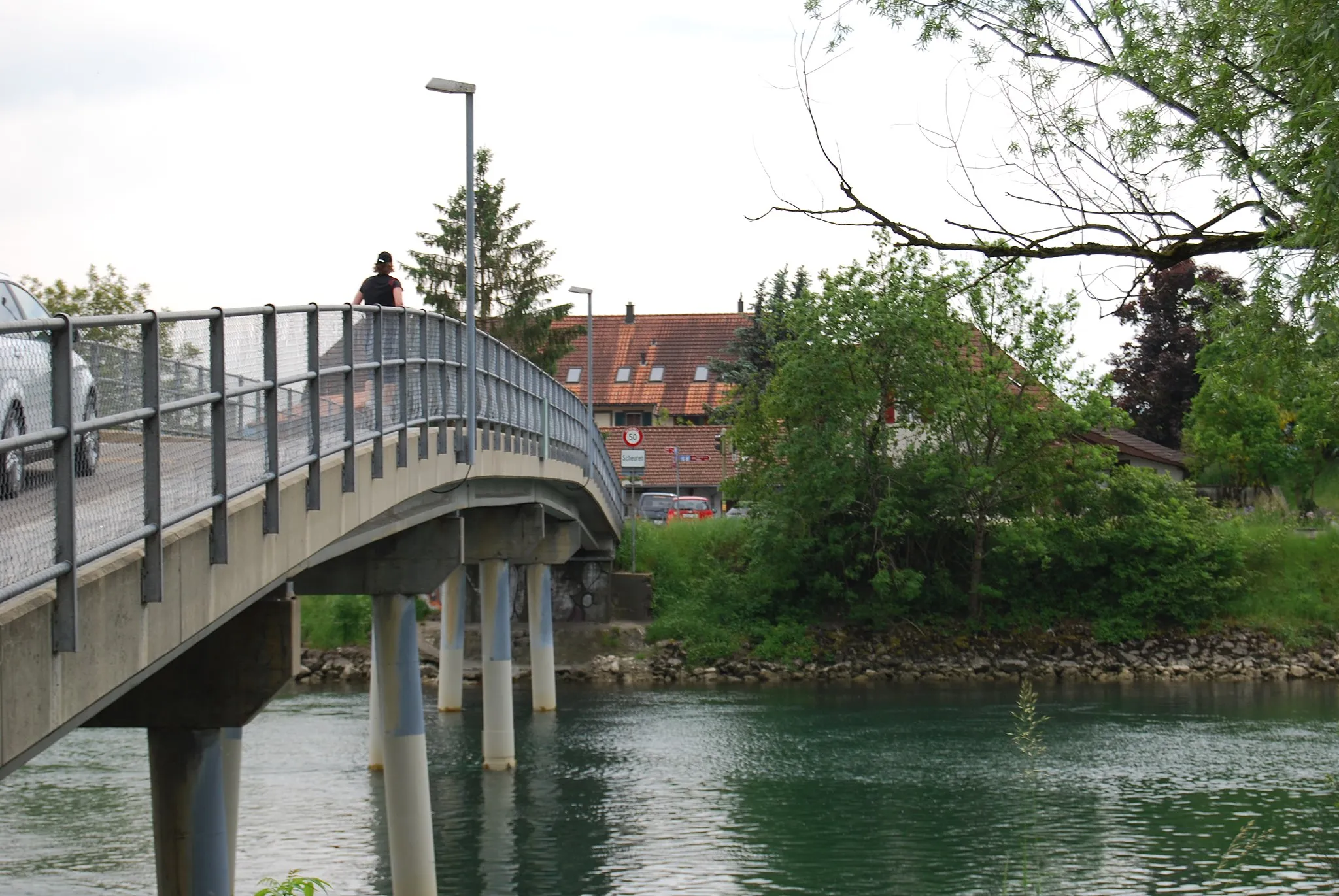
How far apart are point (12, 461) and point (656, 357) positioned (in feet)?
266

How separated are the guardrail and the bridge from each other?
0.01 metres

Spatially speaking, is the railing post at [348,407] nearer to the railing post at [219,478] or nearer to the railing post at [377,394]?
the railing post at [377,394]

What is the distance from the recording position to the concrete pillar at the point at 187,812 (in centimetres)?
1241

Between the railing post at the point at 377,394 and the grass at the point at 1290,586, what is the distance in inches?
1476

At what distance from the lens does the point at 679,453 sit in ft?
223

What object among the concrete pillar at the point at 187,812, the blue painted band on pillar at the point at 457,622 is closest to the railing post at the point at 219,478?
the concrete pillar at the point at 187,812

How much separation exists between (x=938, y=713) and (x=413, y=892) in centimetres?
2010

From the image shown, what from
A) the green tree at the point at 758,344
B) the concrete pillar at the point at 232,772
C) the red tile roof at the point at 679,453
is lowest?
the concrete pillar at the point at 232,772

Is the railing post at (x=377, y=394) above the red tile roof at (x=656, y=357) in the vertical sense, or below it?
below

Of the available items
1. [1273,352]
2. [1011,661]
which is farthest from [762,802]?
[1011,661]

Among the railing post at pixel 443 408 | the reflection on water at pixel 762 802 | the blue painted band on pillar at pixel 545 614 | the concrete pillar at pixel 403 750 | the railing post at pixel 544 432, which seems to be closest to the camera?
the railing post at pixel 443 408

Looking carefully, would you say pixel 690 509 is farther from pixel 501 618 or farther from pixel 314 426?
pixel 314 426

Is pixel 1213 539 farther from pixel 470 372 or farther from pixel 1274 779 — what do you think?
pixel 470 372

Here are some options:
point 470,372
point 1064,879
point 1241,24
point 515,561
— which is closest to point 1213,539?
point 515,561
